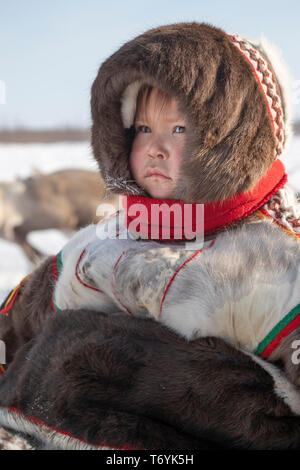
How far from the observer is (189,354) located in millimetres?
946

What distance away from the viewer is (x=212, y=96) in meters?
1.01

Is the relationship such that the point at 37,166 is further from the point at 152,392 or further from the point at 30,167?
the point at 152,392

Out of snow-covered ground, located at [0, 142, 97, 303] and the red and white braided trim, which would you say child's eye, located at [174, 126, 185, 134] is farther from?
Result: snow-covered ground, located at [0, 142, 97, 303]

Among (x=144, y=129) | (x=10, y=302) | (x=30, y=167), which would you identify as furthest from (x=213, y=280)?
(x=30, y=167)

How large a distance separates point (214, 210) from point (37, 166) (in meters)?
7.53

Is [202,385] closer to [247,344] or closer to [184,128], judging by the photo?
[247,344]

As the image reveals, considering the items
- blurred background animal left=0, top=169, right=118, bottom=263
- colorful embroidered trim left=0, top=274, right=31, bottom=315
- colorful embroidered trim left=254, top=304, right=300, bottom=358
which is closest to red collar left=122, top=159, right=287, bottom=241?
colorful embroidered trim left=254, top=304, right=300, bottom=358

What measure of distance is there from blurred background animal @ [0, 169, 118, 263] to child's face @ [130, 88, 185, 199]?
344 centimetres

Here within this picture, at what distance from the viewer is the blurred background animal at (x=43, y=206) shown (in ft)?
15.3

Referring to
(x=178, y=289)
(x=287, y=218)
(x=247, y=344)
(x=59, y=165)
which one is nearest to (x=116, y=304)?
(x=178, y=289)
